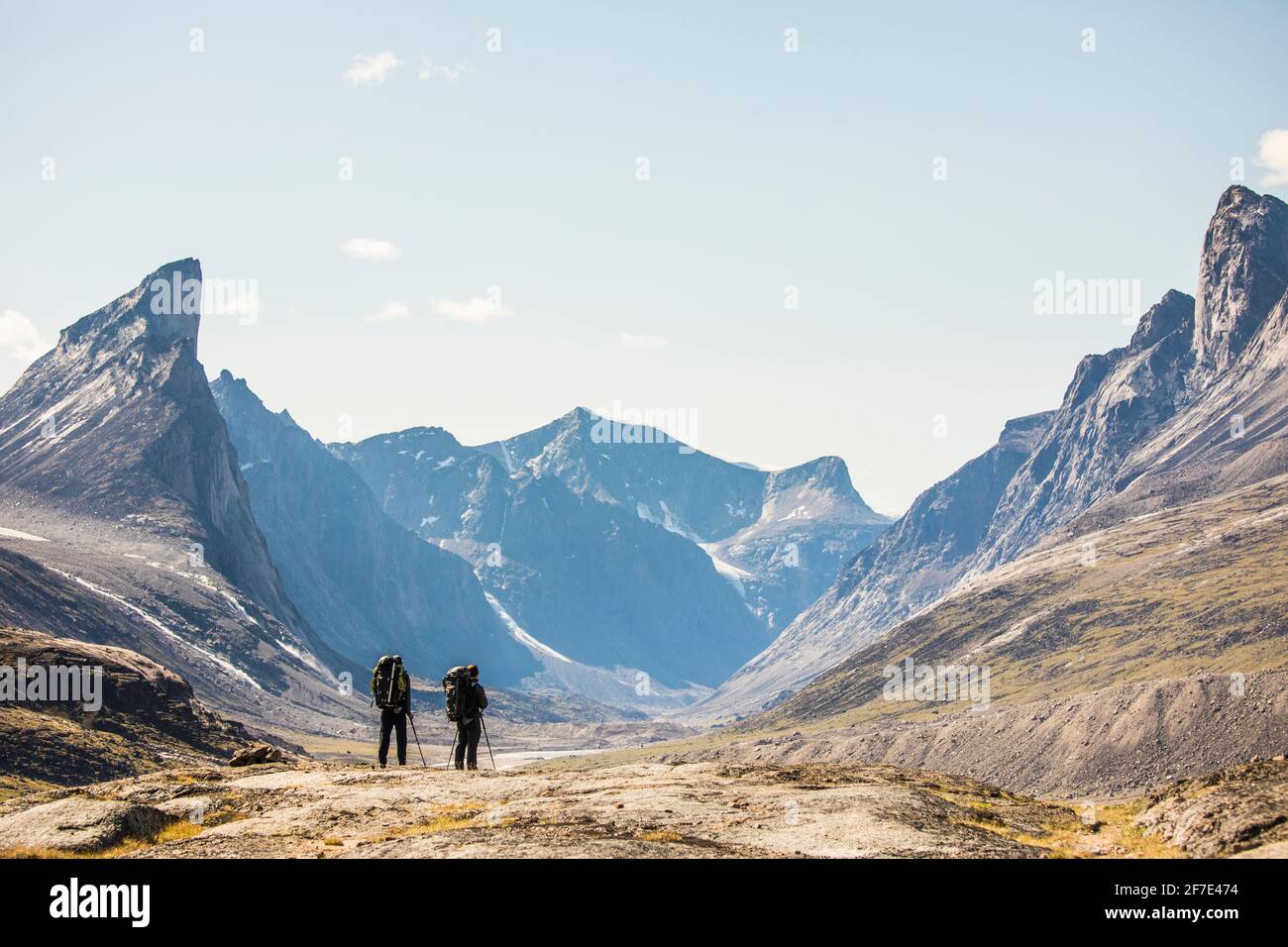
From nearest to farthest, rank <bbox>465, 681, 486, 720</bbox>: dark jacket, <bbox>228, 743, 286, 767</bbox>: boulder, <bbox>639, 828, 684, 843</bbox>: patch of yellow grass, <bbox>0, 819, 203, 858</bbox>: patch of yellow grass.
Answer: <bbox>0, 819, 203, 858</bbox>: patch of yellow grass < <bbox>639, 828, 684, 843</bbox>: patch of yellow grass < <bbox>465, 681, 486, 720</bbox>: dark jacket < <bbox>228, 743, 286, 767</bbox>: boulder

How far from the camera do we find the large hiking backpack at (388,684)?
1912 inches

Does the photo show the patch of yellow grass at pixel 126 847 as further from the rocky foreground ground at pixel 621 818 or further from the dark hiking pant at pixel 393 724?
the dark hiking pant at pixel 393 724

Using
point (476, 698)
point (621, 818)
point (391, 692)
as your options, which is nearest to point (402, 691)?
point (391, 692)

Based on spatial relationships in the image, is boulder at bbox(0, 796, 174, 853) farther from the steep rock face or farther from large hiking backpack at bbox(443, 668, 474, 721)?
the steep rock face

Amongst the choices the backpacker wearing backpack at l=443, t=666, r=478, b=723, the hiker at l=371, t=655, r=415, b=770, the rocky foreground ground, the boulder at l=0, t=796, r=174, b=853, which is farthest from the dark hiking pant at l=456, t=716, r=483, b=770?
the boulder at l=0, t=796, r=174, b=853

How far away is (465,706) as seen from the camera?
48.0m

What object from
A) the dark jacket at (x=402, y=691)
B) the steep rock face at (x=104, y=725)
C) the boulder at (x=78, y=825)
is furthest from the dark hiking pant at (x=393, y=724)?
the steep rock face at (x=104, y=725)

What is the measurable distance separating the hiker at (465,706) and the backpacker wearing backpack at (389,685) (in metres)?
1.92

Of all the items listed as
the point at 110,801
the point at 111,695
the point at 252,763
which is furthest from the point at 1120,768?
the point at 110,801

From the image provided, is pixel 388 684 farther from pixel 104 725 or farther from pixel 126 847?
pixel 104 725

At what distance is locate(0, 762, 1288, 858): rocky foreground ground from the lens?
25.4 meters
